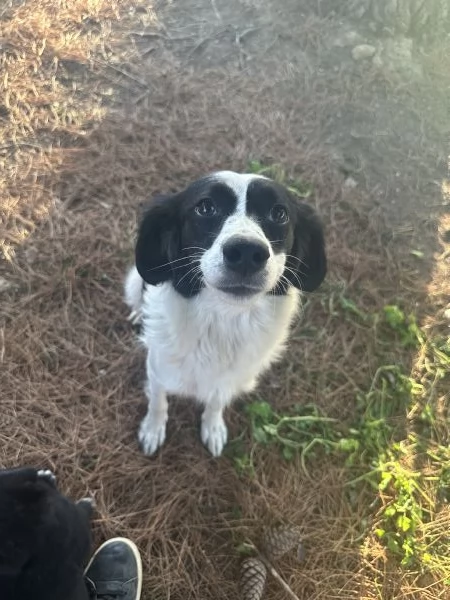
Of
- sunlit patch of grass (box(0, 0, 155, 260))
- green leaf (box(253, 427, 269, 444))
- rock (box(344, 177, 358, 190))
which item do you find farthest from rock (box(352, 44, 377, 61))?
green leaf (box(253, 427, 269, 444))

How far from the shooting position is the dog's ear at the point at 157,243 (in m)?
2.26

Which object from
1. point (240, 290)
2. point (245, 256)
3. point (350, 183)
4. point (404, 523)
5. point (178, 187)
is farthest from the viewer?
point (350, 183)

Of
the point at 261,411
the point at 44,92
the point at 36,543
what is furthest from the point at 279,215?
the point at 44,92

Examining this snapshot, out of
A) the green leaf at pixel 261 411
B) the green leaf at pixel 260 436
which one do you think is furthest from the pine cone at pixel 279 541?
the green leaf at pixel 261 411

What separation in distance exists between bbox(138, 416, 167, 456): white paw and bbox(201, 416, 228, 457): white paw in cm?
22

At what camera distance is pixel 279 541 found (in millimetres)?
2662

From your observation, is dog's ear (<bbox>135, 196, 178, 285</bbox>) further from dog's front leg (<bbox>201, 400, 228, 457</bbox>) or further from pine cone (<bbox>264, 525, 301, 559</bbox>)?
pine cone (<bbox>264, 525, 301, 559</bbox>)

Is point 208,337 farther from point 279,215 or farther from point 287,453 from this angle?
point 287,453

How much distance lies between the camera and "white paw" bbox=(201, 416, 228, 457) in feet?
9.50

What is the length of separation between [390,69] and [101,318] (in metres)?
3.08

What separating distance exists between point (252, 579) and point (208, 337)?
118 cm

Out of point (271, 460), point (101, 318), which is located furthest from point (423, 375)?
point (101, 318)

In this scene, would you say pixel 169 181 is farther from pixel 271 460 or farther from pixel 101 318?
pixel 271 460

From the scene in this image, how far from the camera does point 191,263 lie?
2.14 metres
